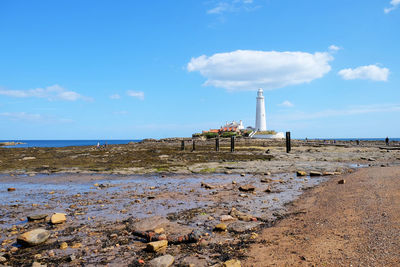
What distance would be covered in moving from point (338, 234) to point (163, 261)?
3.88m

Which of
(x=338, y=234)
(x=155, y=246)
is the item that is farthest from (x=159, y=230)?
(x=338, y=234)

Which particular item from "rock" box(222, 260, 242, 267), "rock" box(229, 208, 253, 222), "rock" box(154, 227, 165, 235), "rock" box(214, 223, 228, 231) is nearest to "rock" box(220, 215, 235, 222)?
"rock" box(229, 208, 253, 222)

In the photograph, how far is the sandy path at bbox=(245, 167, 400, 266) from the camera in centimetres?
471

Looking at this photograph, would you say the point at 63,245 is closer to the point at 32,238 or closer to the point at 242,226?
the point at 32,238

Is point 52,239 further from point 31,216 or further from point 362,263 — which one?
point 362,263

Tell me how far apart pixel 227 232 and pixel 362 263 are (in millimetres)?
2970

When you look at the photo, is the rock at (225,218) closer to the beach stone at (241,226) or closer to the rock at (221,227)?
the beach stone at (241,226)

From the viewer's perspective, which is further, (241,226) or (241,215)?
(241,215)

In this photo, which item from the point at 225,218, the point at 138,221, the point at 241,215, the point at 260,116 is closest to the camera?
the point at 225,218

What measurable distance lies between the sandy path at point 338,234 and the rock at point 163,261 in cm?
141

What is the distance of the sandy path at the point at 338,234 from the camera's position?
4715 millimetres

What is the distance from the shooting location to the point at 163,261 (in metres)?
4.83

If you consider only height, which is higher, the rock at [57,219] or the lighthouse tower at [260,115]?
the lighthouse tower at [260,115]

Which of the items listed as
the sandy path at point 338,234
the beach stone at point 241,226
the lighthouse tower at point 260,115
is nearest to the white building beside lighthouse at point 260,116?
the lighthouse tower at point 260,115
